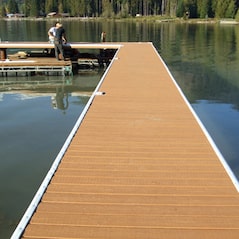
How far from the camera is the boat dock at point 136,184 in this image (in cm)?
362

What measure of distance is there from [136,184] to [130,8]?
11462cm

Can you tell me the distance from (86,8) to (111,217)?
122 m

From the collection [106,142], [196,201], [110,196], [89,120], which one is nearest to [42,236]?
[110,196]

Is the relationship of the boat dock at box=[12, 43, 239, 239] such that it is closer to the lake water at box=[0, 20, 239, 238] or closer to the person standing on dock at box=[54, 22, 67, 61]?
the lake water at box=[0, 20, 239, 238]

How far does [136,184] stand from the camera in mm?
4543

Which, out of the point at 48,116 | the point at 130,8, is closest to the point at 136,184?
the point at 48,116

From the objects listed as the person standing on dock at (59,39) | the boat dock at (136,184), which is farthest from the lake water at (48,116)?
the boat dock at (136,184)

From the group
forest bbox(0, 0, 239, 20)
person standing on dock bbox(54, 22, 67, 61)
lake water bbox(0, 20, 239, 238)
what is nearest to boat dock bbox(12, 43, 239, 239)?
lake water bbox(0, 20, 239, 238)

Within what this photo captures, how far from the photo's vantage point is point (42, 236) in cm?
344

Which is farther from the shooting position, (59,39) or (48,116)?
(59,39)

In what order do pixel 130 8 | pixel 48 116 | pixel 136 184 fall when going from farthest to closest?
1. pixel 130 8
2. pixel 48 116
3. pixel 136 184

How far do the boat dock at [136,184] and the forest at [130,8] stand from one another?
273 ft

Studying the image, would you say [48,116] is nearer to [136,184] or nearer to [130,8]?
[136,184]

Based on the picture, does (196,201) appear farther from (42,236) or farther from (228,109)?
(228,109)
